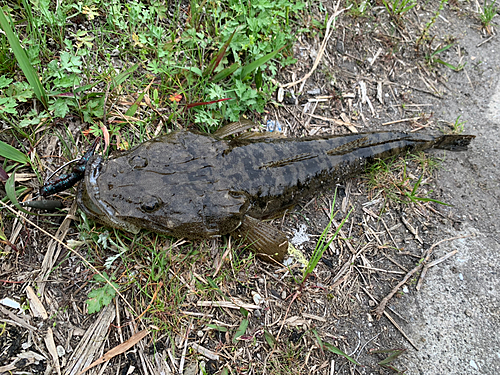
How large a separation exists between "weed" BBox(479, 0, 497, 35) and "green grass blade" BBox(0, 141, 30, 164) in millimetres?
6400

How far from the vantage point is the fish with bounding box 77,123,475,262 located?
2.60m

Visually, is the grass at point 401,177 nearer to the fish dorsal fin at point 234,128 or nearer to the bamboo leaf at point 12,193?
the fish dorsal fin at point 234,128

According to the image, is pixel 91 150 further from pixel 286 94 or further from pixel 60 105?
pixel 286 94

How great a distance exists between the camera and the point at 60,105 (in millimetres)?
2965

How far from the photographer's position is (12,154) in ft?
8.94

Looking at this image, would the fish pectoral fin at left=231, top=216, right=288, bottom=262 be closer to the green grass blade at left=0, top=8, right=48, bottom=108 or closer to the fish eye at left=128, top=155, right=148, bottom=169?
the fish eye at left=128, top=155, right=148, bottom=169

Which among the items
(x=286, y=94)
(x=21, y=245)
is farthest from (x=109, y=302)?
(x=286, y=94)

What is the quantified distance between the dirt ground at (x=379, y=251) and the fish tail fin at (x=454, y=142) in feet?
0.51

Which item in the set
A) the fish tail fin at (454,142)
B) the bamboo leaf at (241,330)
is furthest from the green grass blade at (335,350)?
the fish tail fin at (454,142)

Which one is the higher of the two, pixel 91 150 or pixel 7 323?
pixel 91 150

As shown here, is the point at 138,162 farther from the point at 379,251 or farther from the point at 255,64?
the point at 379,251

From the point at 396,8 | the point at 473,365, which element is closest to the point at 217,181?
the point at 473,365

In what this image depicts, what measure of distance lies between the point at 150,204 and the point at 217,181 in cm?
59

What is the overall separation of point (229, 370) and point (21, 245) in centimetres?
190
